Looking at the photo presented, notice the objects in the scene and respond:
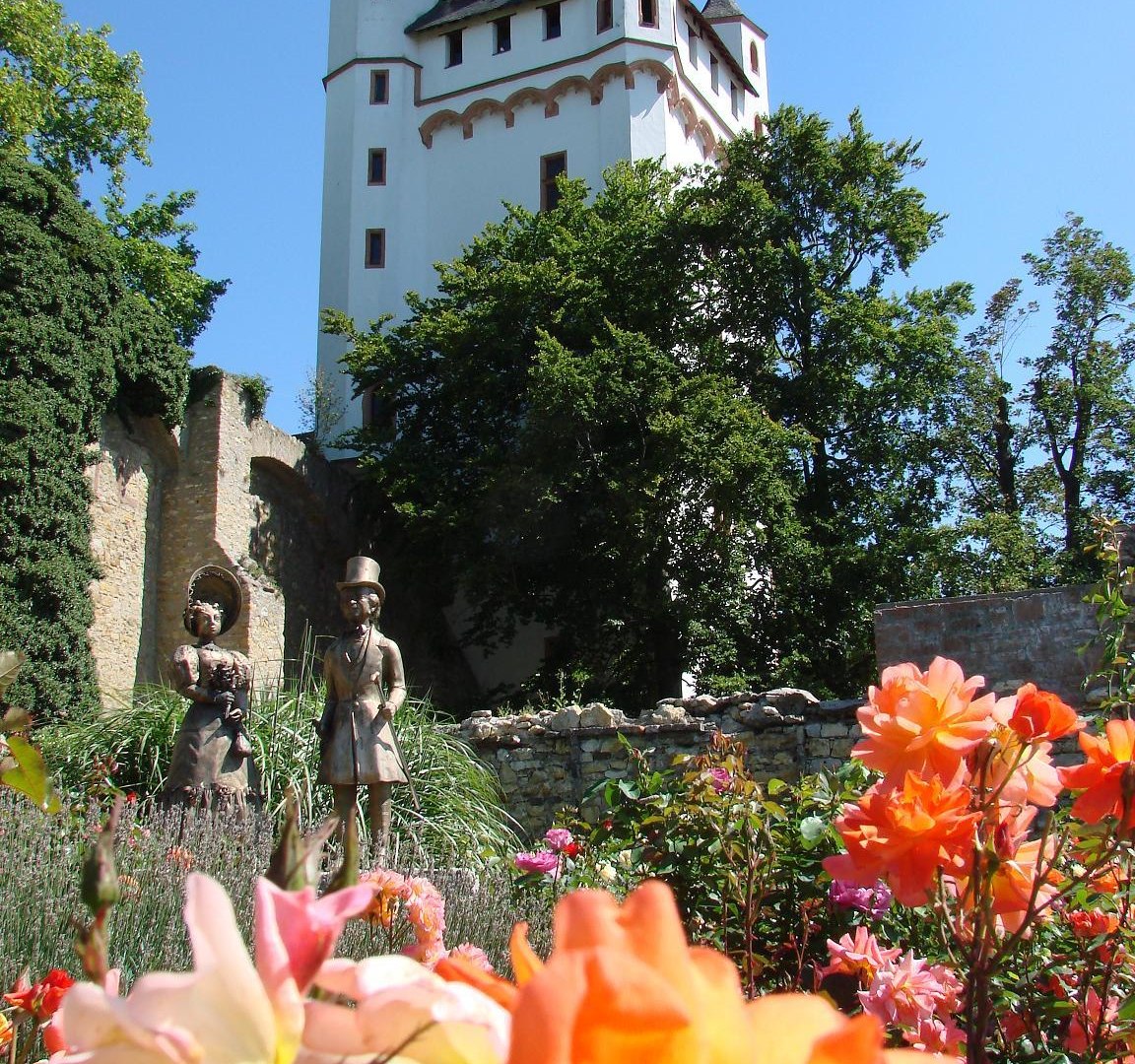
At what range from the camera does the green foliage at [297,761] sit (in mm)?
8086

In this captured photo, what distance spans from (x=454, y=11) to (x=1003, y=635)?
23.2 m

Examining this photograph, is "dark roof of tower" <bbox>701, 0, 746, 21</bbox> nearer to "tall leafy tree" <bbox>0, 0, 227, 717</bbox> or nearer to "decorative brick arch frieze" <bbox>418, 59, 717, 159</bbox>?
"decorative brick arch frieze" <bbox>418, 59, 717, 159</bbox>

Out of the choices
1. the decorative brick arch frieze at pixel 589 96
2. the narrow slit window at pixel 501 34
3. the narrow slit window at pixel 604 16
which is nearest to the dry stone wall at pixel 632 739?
the decorative brick arch frieze at pixel 589 96

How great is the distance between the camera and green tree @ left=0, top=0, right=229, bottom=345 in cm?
1996

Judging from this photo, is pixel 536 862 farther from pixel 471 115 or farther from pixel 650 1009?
pixel 471 115

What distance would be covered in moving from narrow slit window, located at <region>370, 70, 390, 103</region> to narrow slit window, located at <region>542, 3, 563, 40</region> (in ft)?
12.6

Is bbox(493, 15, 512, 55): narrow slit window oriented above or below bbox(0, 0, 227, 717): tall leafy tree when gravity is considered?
above

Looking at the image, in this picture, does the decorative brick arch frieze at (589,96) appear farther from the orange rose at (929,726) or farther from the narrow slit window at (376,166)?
the orange rose at (929,726)

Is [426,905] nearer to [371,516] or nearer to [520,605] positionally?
[520,605]

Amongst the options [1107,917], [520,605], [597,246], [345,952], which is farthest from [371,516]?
[1107,917]

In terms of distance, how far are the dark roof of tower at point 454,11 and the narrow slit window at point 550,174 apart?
399cm

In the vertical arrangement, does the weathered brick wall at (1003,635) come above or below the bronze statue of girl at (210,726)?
above

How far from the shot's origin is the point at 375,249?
84.3 feet

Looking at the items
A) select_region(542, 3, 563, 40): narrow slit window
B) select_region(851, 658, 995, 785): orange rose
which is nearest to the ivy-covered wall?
select_region(851, 658, 995, 785): orange rose
